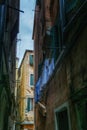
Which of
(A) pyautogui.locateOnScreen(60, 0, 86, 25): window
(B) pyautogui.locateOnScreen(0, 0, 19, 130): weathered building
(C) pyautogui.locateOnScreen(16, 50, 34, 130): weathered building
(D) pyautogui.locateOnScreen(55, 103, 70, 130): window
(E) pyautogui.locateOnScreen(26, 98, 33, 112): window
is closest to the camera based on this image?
(A) pyautogui.locateOnScreen(60, 0, 86, 25): window

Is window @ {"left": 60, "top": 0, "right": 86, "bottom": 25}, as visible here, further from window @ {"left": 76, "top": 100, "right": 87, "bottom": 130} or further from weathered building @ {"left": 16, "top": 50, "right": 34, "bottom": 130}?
weathered building @ {"left": 16, "top": 50, "right": 34, "bottom": 130}

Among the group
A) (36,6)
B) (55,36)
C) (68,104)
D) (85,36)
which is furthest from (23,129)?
(85,36)

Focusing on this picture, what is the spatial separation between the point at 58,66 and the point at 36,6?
10.1 metres

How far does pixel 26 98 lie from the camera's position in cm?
2805

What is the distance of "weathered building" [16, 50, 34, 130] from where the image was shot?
1033 inches

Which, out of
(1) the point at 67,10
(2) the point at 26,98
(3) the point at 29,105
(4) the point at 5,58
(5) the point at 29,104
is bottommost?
(4) the point at 5,58

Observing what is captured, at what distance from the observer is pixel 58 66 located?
7469mm

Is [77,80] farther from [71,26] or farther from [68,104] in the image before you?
[71,26]

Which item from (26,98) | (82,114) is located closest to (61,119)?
(82,114)

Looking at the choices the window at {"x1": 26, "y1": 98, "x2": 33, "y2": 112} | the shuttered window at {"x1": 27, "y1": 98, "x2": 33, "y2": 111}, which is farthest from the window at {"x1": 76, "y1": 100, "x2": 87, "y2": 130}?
the shuttered window at {"x1": 27, "y1": 98, "x2": 33, "y2": 111}

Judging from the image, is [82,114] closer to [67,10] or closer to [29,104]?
[67,10]

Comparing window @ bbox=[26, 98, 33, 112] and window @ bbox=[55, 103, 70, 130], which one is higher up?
window @ bbox=[26, 98, 33, 112]

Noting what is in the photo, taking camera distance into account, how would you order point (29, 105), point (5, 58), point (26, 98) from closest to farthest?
point (5, 58), point (29, 105), point (26, 98)

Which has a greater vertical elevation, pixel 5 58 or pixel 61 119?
pixel 5 58
